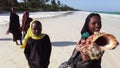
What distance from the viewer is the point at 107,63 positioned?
873 cm

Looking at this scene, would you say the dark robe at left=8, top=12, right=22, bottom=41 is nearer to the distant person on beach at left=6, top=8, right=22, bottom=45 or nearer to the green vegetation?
the distant person on beach at left=6, top=8, right=22, bottom=45

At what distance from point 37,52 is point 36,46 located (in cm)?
9

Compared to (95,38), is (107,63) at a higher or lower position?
lower

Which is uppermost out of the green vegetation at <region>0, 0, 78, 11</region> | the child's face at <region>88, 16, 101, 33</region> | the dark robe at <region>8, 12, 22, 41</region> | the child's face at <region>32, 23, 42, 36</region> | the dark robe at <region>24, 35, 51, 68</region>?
the child's face at <region>88, 16, 101, 33</region>

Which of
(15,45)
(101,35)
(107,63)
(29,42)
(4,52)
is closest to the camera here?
(101,35)

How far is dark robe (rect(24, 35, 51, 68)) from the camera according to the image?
5055 mm

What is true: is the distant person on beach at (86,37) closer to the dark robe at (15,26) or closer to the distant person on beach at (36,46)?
the distant person on beach at (36,46)

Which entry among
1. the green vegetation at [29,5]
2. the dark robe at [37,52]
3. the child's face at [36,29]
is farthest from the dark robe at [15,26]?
the green vegetation at [29,5]

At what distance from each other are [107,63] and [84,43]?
549cm

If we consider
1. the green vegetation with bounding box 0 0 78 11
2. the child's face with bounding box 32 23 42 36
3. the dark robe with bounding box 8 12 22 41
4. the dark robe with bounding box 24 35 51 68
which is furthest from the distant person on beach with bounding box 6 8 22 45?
the green vegetation with bounding box 0 0 78 11

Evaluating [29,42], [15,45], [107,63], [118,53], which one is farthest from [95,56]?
[15,45]

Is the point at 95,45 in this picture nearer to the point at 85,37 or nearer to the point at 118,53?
the point at 85,37

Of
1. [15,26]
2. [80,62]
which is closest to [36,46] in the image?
[80,62]

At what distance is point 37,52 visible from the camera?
16.6 ft
